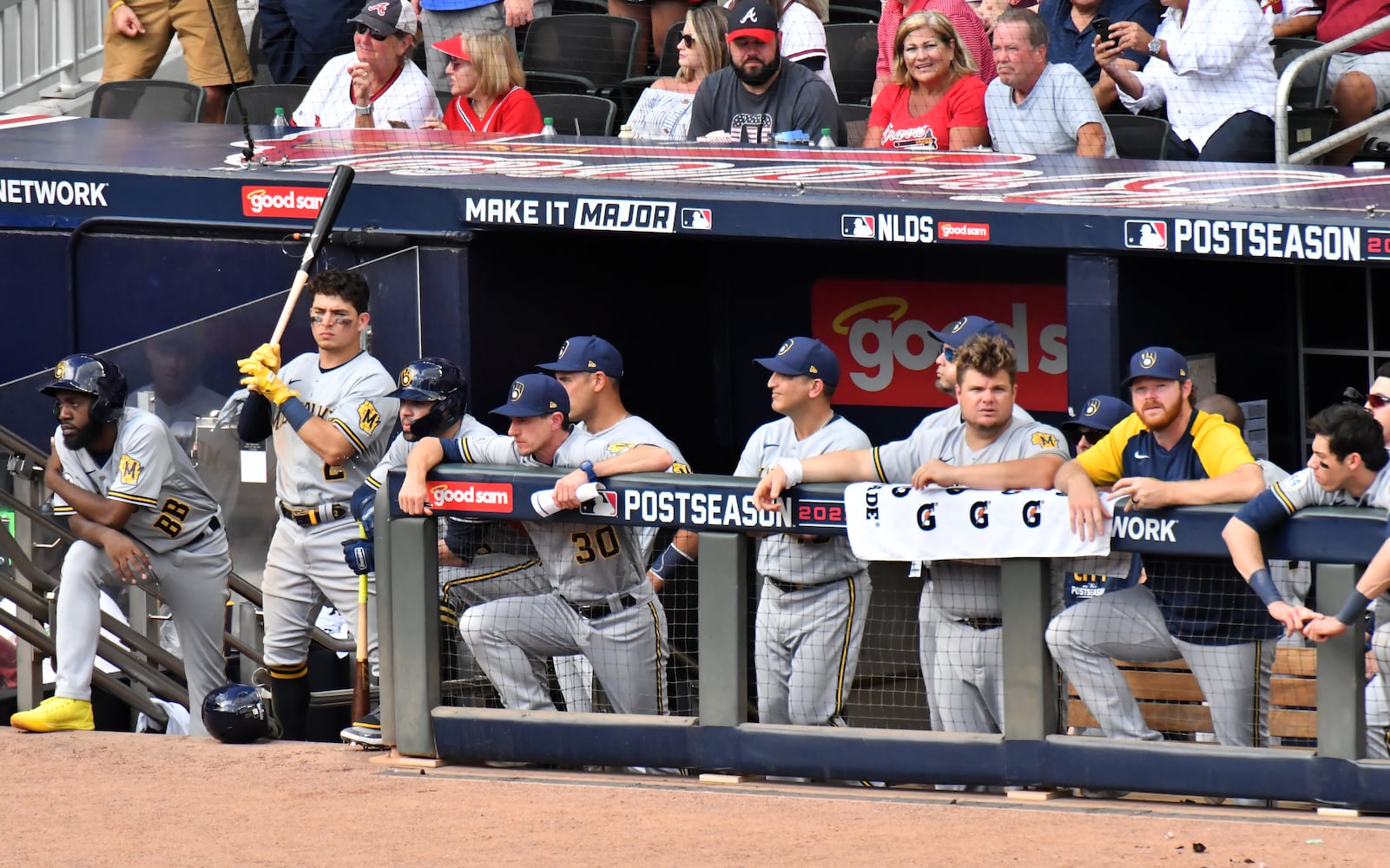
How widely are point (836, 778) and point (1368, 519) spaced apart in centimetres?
155

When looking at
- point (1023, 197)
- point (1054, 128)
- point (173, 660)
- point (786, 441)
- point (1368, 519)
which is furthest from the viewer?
point (1054, 128)

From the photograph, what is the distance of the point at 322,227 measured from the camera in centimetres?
671

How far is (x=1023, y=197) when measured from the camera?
6.54m

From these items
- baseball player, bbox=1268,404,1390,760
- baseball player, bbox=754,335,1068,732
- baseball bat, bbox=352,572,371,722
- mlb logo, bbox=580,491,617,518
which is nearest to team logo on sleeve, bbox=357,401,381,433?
baseball bat, bbox=352,572,371,722

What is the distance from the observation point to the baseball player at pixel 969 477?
5324 mm

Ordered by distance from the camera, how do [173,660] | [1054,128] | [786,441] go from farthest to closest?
[1054,128] < [173,660] < [786,441]

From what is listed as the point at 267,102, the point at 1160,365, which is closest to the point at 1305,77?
the point at 1160,365

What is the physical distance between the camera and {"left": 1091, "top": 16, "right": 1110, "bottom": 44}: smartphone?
8.52 metres

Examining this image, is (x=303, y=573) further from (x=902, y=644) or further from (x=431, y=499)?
(x=902, y=644)

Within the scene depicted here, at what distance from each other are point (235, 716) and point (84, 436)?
1.27 m

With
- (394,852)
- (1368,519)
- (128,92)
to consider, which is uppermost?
(128,92)

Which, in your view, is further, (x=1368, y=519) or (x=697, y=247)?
(x=697, y=247)

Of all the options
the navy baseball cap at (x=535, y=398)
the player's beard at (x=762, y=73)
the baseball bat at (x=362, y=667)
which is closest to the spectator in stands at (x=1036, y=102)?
the player's beard at (x=762, y=73)

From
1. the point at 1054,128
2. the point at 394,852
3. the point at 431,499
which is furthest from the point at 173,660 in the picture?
the point at 1054,128
